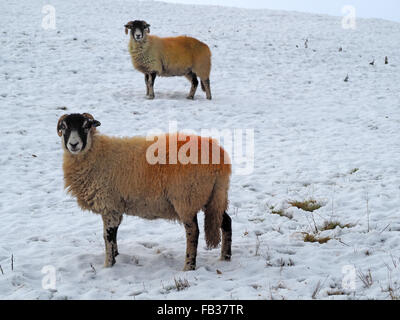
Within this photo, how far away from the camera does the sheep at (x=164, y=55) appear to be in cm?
1214

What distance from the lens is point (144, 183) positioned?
4844 mm

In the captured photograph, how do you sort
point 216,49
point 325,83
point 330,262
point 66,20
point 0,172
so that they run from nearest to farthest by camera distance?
point 330,262
point 0,172
point 325,83
point 216,49
point 66,20

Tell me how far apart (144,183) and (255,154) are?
16.0ft

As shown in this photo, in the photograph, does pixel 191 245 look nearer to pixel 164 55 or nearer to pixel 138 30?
pixel 164 55

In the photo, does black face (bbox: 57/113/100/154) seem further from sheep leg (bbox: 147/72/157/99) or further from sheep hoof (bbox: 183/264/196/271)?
sheep leg (bbox: 147/72/157/99)

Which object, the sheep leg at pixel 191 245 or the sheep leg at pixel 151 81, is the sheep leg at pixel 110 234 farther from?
the sheep leg at pixel 151 81

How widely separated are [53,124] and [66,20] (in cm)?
1194

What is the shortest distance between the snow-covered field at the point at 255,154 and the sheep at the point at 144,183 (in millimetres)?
477

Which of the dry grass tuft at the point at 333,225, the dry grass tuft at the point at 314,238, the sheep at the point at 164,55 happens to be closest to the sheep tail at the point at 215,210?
the dry grass tuft at the point at 314,238

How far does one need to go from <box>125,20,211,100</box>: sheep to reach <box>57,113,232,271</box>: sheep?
7457mm

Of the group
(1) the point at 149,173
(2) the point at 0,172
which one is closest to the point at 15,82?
(2) the point at 0,172

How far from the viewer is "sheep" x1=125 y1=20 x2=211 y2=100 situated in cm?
1214

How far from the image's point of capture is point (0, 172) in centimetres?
811
